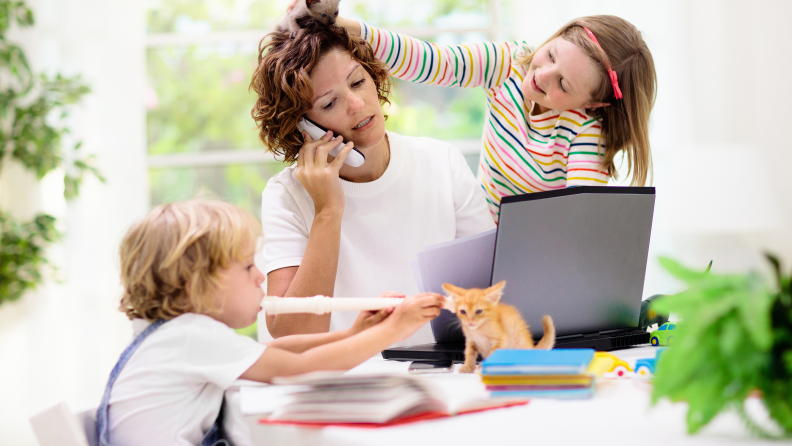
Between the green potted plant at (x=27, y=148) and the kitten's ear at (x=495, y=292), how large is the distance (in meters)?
2.48

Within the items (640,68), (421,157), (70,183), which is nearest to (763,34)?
(640,68)

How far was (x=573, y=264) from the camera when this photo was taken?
923 mm

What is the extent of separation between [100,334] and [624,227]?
285 cm

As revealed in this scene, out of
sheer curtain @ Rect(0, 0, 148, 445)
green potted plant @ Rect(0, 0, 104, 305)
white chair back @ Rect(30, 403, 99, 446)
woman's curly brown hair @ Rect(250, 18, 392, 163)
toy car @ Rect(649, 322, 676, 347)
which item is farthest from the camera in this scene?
sheer curtain @ Rect(0, 0, 148, 445)

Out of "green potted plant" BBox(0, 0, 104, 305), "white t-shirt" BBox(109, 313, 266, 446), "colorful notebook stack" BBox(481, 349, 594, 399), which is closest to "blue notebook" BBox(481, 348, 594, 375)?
"colorful notebook stack" BBox(481, 349, 594, 399)

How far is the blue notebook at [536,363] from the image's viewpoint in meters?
0.67

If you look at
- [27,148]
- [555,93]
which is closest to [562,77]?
[555,93]

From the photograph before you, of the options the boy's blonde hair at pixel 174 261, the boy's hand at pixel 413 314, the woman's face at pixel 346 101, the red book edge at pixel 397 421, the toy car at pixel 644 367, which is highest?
the woman's face at pixel 346 101

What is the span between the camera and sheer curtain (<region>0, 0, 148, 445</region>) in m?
3.00

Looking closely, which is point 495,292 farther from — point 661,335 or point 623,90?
point 623,90

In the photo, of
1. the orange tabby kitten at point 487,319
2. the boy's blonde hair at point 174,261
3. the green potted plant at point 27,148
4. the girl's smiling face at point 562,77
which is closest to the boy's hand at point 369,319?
the orange tabby kitten at point 487,319

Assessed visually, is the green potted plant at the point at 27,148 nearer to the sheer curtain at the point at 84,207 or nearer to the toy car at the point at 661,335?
the sheer curtain at the point at 84,207

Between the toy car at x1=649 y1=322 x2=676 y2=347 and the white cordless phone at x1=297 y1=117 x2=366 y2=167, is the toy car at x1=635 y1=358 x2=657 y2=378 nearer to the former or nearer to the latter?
the toy car at x1=649 y1=322 x2=676 y2=347

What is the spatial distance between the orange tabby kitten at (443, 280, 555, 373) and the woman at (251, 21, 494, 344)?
43 cm
